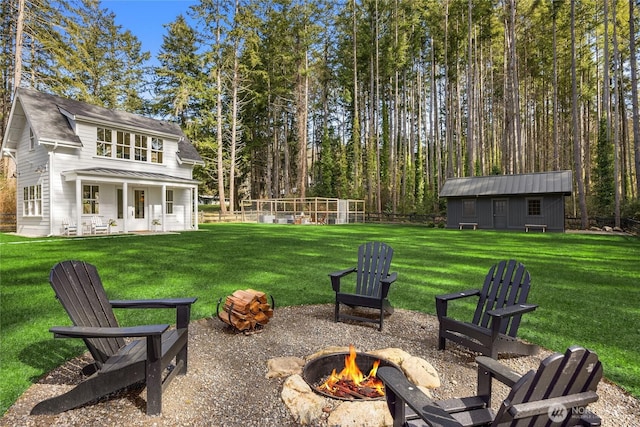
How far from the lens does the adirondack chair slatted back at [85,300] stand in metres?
2.37

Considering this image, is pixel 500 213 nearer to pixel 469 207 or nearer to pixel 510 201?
pixel 510 201

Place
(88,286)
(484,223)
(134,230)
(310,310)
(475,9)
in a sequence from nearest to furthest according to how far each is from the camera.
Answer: (88,286), (310,310), (134,230), (484,223), (475,9)

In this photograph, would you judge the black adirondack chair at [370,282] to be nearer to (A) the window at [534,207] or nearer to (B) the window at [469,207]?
(A) the window at [534,207]

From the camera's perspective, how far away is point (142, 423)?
2.24 m

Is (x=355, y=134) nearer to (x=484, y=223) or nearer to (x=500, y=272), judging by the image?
(x=484, y=223)

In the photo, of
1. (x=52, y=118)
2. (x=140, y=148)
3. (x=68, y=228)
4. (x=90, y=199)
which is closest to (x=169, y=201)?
(x=140, y=148)

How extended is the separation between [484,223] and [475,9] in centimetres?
A: 1582

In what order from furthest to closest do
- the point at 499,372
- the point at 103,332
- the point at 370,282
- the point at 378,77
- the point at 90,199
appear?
the point at 378,77
the point at 90,199
the point at 370,282
the point at 103,332
the point at 499,372

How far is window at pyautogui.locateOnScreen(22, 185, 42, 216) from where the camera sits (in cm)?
1439

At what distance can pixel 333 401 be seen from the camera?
243 cm

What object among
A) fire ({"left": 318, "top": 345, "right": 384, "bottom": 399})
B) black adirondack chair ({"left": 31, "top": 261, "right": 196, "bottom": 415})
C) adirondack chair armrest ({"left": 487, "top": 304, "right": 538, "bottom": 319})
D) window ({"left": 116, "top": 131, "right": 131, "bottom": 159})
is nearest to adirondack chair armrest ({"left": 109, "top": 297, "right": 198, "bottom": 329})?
black adirondack chair ({"left": 31, "top": 261, "right": 196, "bottom": 415})

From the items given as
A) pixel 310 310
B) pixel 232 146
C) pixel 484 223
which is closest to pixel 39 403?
pixel 310 310

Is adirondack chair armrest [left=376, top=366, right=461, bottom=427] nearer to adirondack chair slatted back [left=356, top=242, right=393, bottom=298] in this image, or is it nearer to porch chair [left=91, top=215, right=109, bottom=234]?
adirondack chair slatted back [left=356, top=242, right=393, bottom=298]

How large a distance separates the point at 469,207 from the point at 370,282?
19.8m
